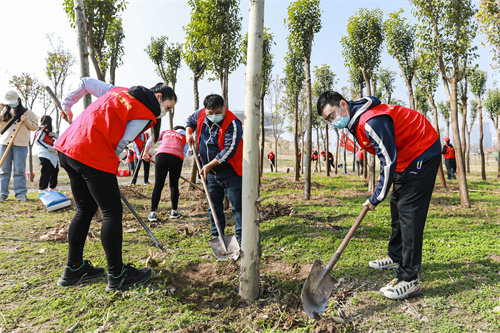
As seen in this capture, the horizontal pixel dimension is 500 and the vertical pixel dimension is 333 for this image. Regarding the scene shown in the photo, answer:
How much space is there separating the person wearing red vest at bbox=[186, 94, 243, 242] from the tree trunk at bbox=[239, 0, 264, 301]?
1268 millimetres

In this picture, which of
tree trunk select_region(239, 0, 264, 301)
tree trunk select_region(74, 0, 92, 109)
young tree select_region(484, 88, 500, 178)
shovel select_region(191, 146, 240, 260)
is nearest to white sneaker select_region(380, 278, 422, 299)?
tree trunk select_region(239, 0, 264, 301)

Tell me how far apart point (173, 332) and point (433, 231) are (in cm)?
437

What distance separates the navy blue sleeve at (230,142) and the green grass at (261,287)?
1.29 meters

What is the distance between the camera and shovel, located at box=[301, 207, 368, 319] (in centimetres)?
243

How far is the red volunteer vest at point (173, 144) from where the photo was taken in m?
5.29

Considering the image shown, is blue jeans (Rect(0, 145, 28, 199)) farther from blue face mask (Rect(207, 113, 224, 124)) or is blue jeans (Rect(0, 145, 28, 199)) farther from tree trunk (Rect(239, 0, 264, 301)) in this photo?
tree trunk (Rect(239, 0, 264, 301))

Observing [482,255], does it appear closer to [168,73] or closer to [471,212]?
[471,212]

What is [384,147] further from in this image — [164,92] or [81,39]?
[81,39]

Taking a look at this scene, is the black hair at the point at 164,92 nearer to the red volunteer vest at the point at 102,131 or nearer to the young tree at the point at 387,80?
the red volunteer vest at the point at 102,131

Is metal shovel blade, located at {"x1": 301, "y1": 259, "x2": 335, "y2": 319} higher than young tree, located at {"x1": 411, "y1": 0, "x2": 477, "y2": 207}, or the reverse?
young tree, located at {"x1": 411, "y1": 0, "x2": 477, "y2": 207}

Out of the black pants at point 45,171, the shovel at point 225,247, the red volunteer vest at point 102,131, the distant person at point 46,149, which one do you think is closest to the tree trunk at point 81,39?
the red volunteer vest at point 102,131

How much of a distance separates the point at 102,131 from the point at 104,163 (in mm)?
283

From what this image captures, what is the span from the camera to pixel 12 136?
21.4 ft

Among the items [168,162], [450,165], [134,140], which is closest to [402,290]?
[134,140]
